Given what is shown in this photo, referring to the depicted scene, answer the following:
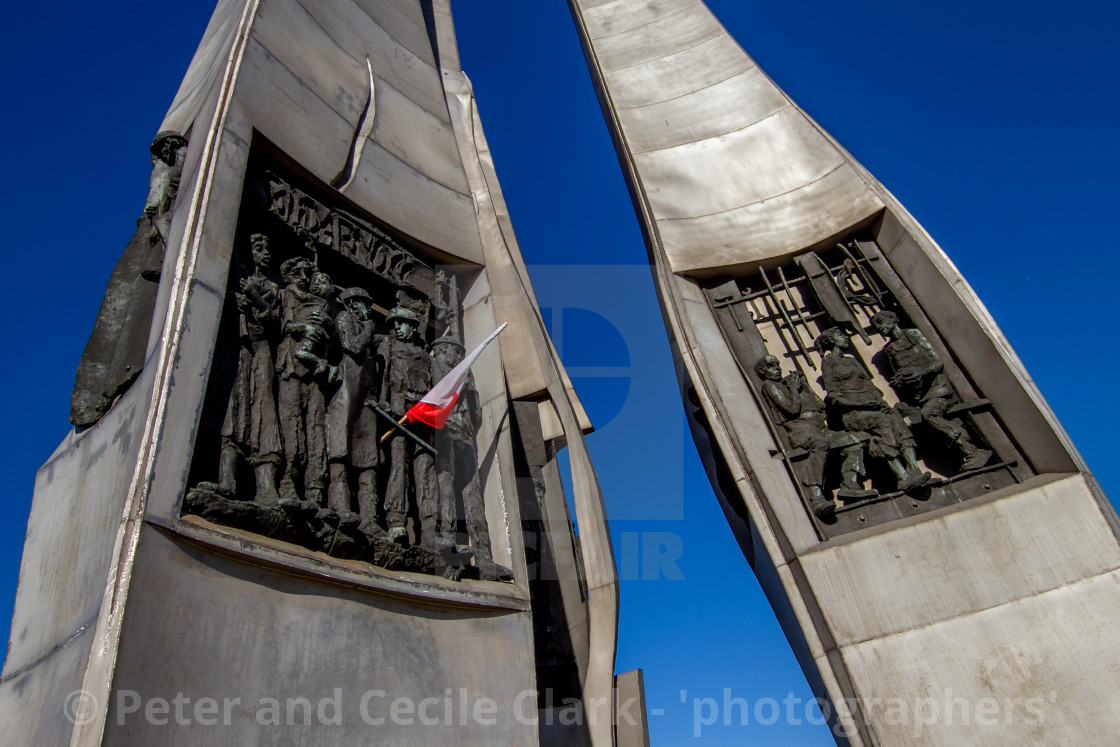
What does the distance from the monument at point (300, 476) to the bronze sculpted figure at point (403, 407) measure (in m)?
0.02

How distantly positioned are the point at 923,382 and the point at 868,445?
0.87m

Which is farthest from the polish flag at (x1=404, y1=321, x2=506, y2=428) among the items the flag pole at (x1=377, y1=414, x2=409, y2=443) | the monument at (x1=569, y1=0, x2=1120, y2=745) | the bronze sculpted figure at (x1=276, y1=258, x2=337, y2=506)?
the monument at (x1=569, y1=0, x2=1120, y2=745)

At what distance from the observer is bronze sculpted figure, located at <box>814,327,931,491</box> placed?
6.61 metres

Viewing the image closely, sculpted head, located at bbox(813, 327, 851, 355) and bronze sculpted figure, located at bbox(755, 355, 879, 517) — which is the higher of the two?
sculpted head, located at bbox(813, 327, 851, 355)

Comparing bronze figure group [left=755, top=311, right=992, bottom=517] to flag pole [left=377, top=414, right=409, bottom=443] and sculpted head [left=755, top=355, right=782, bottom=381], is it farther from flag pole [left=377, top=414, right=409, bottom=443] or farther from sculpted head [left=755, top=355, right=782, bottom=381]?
flag pole [left=377, top=414, right=409, bottom=443]

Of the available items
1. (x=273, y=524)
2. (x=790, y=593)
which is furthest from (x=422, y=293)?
(x=790, y=593)

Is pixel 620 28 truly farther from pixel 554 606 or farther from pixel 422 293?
pixel 554 606

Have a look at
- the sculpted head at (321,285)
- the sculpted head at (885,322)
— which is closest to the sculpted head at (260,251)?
the sculpted head at (321,285)

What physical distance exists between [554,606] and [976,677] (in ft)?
11.9

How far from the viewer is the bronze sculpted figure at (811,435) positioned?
6.64m

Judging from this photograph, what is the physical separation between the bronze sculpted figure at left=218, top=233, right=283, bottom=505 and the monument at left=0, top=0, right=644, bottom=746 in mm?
17

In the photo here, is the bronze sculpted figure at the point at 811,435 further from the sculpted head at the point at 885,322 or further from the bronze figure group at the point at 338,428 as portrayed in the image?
the bronze figure group at the point at 338,428

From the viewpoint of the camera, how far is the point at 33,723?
3.26 meters

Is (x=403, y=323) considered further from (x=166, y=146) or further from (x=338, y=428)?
(x=166, y=146)
